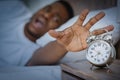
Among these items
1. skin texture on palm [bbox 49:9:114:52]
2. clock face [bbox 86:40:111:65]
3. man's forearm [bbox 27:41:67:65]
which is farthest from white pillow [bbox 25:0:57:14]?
clock face [bbox 86:40:111:65]

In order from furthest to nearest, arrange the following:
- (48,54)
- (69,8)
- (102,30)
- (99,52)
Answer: (69,8), (48,54), (102,30), (99,52)

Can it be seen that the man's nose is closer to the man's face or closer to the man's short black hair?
the man's face

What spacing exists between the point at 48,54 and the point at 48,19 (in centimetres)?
29

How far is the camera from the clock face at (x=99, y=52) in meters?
1.13

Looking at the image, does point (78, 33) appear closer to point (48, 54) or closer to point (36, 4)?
point (48, 54)

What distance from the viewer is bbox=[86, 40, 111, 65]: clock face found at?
3.71 ft

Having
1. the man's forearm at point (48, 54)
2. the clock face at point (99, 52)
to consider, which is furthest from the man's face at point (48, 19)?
the clock face at point (99, 52)

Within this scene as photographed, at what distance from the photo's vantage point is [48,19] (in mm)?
1802

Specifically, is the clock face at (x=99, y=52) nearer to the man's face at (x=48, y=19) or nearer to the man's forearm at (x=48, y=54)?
the man's forearm at (x=48, y=54)

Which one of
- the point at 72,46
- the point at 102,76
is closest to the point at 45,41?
the point at 72,46

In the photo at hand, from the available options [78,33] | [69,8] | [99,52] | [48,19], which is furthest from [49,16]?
[99,52]

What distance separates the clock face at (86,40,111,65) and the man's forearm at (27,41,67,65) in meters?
0.40

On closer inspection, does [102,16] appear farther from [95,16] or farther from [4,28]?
[4,28]

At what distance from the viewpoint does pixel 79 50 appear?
1.43 m
